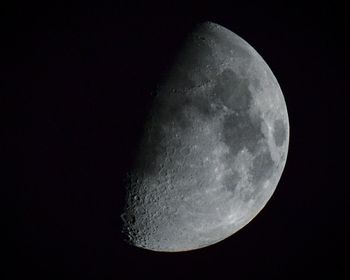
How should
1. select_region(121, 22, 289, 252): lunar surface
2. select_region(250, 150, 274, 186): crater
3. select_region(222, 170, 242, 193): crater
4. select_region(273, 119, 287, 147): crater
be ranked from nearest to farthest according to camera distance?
select_region(121, 22, 289, 252): lunar surface
select_region(222, 170, 242, 193): crater
select_region(250, 150, 274, 186): crater
select_region(273, 119, 287, 147): crater

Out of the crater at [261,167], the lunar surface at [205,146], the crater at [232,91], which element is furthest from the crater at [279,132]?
the crater at [232,91]

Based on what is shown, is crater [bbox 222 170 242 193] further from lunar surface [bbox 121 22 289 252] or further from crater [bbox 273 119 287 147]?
crater [bbox 273 119 287 147]

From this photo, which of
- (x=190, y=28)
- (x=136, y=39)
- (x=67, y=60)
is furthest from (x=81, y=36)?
(x=190, y=28)

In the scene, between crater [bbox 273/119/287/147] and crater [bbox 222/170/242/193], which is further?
crater [bbox 273/119/287/147]

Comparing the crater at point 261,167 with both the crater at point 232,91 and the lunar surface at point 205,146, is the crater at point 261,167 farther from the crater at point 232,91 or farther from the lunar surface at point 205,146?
the crater at point 232,91

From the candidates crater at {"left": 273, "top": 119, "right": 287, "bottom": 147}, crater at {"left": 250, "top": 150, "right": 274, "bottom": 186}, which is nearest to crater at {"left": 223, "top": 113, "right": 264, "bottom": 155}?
crater at {"left": 250, "top": 150, "right": 274, "bottom": 186}

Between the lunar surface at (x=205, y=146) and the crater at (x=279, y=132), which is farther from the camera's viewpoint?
the crater at (x=279, y=132)

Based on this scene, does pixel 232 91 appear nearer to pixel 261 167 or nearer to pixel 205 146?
pixel 205 146

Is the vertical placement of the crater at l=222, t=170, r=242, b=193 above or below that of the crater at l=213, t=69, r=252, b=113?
below

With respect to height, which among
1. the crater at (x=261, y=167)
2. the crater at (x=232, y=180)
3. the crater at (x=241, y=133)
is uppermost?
the crater at (x=241, y=133)

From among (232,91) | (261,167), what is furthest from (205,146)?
(261,167)
